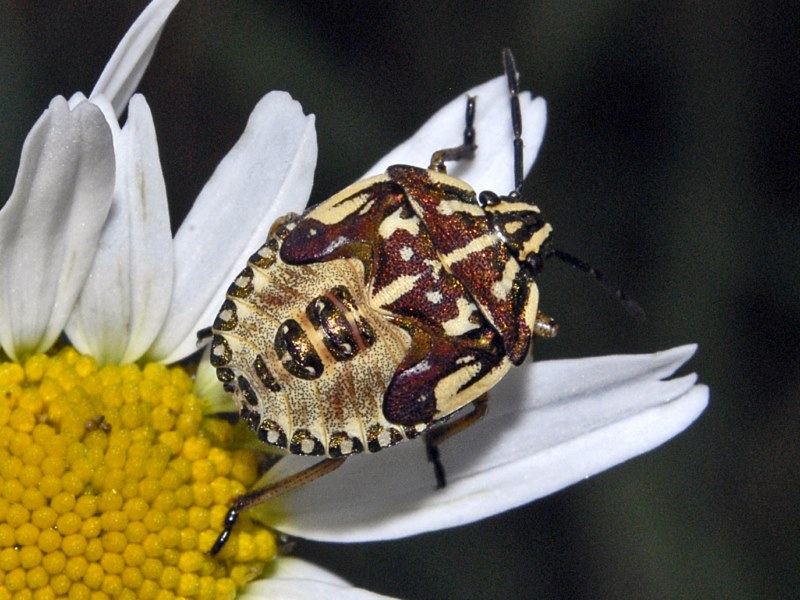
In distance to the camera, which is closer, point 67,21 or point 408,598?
point 408,598

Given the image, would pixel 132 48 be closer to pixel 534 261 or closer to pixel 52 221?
pixel 52 221

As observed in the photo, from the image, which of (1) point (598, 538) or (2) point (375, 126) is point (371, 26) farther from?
(1) point (598, 538)

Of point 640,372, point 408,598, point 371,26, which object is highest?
point 371,26

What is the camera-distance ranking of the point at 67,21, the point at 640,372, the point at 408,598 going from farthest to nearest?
the point at 67,21 → the point at 408,598 → the point at 640,372

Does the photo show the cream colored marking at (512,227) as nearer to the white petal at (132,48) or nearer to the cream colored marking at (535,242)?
the cream colored marking at (535,242)

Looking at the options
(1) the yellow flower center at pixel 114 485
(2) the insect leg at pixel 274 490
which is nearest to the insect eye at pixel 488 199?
(2) the insect leg at pixel 274 490

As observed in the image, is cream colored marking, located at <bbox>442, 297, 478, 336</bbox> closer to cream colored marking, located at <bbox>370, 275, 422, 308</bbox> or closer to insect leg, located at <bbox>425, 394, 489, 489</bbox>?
cream colored marking, located at <bbox>370, 275, 422, 308</bbox>

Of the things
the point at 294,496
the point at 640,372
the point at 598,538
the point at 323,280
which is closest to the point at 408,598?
the point at 598,538

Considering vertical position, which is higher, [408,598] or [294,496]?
[294,496]
